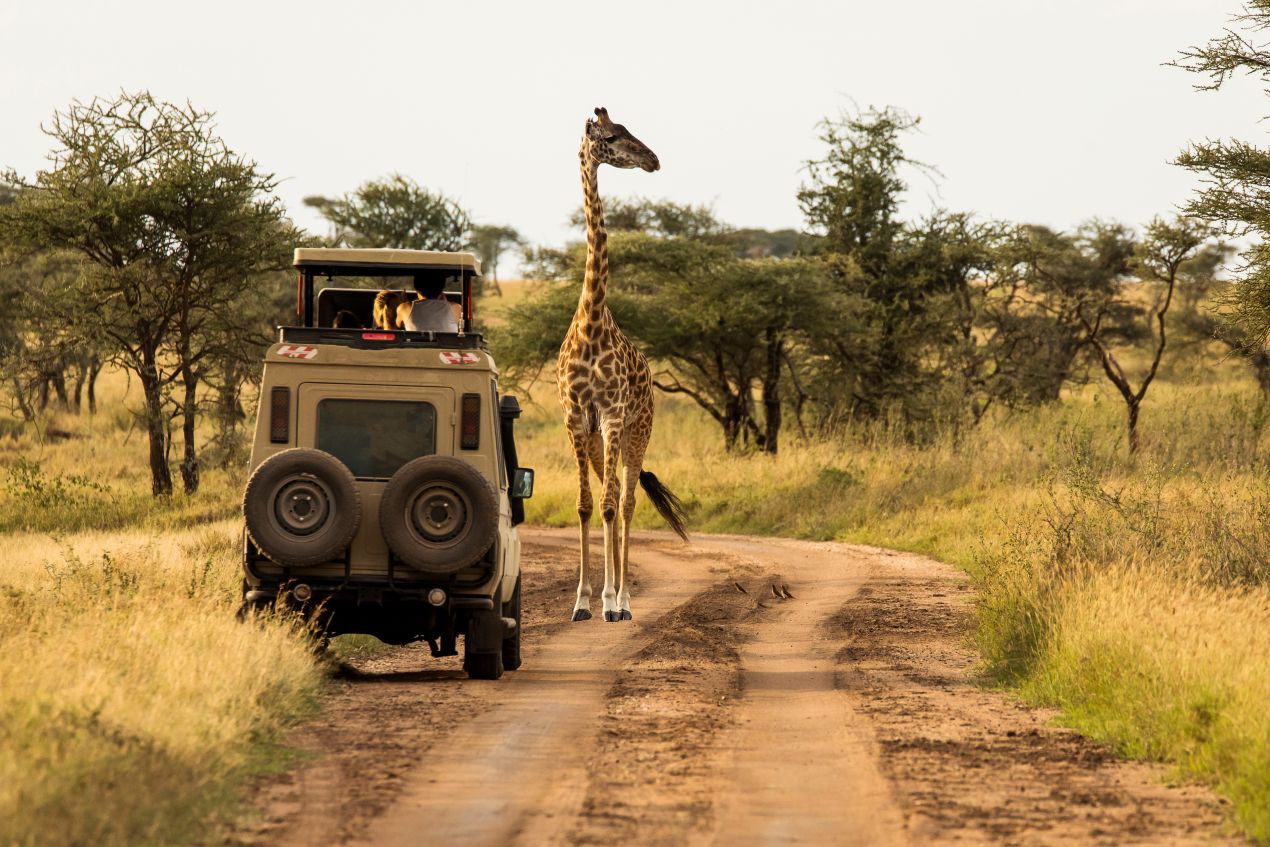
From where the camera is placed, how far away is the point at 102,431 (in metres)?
34.3

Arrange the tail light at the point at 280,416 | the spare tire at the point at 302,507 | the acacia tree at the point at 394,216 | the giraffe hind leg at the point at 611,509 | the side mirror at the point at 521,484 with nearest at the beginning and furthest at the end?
the spare tire at the point at 302,507
the tail light at the point at 280,416
the side mirror at the point at 521,484
the giraffe hind leg at the point at 611,509
the acacia tree at the point at 394,216

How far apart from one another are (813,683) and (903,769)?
256 centimetres

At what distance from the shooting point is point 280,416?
8914 mm

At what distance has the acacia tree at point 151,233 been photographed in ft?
72.1

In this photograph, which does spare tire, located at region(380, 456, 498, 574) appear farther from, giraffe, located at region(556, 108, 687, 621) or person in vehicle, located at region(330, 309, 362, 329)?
giraffe, located at region(556, 108, 687, 621)

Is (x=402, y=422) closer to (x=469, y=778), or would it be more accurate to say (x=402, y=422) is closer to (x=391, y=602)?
(x=391, y=602)

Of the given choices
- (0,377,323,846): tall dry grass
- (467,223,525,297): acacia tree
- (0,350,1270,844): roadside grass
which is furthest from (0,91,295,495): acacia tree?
(467,223,525,297): acacia tree

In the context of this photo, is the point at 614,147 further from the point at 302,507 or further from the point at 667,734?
the point at 667,734

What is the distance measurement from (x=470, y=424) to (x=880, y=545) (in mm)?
10859

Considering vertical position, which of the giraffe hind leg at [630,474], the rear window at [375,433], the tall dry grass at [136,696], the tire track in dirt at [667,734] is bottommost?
the tire track in dirt at [667,734]

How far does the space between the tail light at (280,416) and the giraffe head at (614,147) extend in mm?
5194

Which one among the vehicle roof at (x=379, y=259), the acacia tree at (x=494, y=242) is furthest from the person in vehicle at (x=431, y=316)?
the acacia tree at (x=494, y=242)

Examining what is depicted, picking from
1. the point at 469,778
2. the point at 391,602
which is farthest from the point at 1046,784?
the point at 391,602

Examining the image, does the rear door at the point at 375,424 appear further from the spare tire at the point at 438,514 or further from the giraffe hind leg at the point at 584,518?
the giraffe hind leg at the point at 584,518
